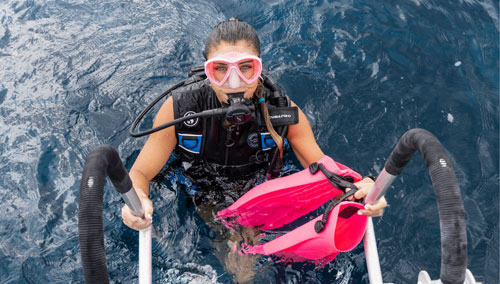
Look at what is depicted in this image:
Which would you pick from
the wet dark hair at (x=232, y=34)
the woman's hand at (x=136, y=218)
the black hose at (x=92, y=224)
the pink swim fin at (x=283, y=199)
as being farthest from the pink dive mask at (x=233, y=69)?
the black hose at (x=92, y=224)

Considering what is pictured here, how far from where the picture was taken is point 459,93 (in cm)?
437

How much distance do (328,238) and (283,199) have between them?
0.49 meters

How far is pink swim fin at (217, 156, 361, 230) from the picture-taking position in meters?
2.81

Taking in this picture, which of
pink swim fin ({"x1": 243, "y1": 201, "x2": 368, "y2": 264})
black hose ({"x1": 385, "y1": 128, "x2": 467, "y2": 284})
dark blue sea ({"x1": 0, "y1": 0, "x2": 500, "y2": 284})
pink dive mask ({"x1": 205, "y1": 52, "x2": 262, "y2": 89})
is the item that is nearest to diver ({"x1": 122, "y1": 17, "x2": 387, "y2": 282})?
pink dive mask ({"x1": 205, "y1": 52, "x2": 262, "y2": 89})

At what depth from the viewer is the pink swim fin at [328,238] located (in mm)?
2561

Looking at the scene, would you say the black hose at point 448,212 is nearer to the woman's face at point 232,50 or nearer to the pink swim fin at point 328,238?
the pink swim fin at point 328,238

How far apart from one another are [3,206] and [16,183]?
223 mm

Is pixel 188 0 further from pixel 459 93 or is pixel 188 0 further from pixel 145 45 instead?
pixel 459 93

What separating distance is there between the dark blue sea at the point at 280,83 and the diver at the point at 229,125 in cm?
51

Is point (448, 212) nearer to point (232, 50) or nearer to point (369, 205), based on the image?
point (369, 205)

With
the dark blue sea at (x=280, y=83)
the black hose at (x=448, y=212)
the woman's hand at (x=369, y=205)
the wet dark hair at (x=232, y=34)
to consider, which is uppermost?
the wet dark hair at (x=232, y=34)

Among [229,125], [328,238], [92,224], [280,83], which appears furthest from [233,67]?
[280,83]

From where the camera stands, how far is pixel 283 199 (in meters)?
2.96

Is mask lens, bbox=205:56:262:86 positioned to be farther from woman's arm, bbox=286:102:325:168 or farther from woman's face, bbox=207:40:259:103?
woman's arm, bbox=286:102:325:168
